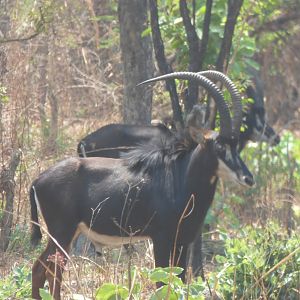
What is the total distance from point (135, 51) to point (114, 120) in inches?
97.5

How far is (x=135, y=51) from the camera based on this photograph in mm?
10227

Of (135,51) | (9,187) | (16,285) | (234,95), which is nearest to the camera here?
(16,285)

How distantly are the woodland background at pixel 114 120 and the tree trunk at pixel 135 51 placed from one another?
0.01 metres

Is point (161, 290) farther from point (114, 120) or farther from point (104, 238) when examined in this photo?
point (114, 120)

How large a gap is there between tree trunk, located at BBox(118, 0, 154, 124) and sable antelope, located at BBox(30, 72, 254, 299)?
230cm

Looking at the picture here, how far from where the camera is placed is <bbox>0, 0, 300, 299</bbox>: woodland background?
6613 mm

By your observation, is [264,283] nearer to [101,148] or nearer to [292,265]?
[292,265]

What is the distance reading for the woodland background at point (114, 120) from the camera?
6.61 metres

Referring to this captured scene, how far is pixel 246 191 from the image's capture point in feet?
39.7

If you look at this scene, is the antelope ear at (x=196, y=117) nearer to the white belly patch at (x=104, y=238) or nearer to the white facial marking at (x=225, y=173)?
the white facial marking at (x=225, y=173)

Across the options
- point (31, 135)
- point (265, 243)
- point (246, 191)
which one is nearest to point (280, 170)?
point (246, 191)

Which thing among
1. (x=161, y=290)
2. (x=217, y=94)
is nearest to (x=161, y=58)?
(x=217, y=94)

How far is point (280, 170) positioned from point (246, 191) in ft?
2.33

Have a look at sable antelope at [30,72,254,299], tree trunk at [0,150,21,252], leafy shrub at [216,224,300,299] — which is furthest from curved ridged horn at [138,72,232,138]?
tree trunk at [0,150,21,252]
